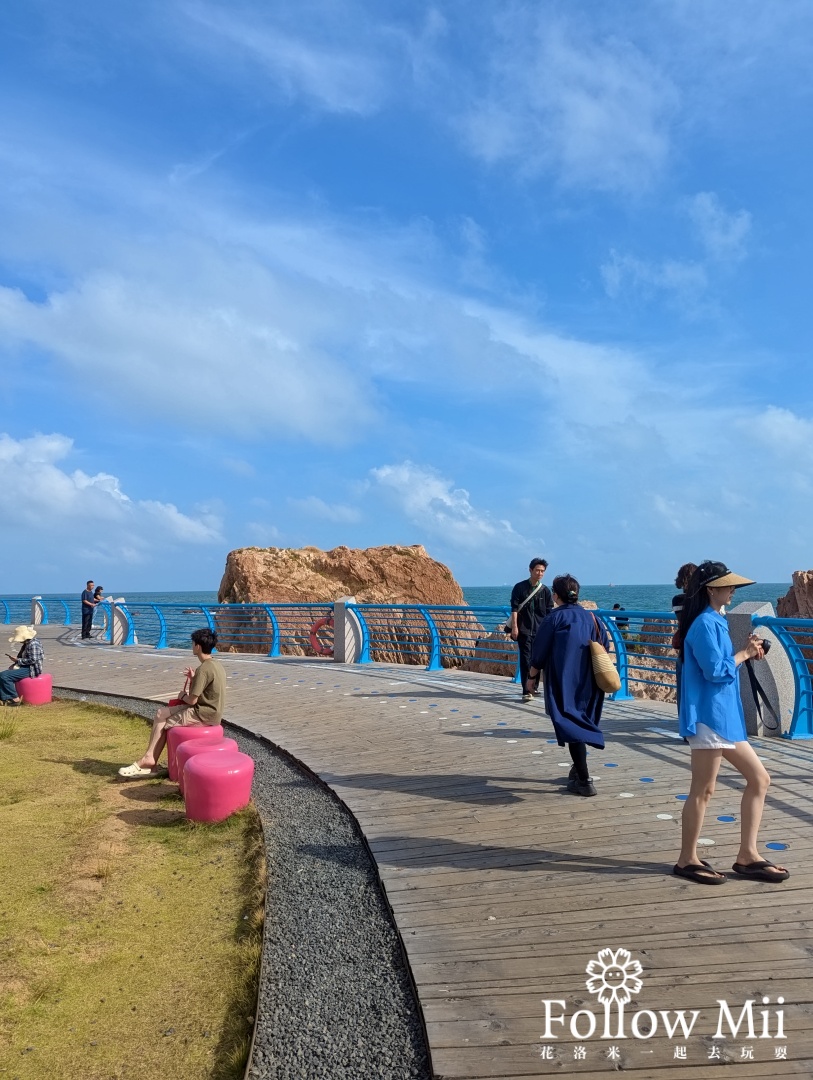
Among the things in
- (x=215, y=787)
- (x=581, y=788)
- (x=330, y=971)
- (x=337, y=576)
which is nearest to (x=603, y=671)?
(x=581, y=788)

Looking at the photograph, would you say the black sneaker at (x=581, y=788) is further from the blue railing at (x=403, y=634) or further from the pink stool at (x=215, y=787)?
the blue railing at (x=403, y=634)

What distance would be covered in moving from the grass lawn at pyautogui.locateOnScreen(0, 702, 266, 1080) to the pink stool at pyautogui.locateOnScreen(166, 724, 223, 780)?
27 centimetres

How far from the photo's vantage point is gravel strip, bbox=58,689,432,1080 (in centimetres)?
281

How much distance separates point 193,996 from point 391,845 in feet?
5.01

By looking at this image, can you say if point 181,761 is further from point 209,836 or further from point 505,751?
point 505,751

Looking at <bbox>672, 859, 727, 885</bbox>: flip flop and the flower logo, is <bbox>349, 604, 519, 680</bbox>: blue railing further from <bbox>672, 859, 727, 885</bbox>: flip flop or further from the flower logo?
the flower logo

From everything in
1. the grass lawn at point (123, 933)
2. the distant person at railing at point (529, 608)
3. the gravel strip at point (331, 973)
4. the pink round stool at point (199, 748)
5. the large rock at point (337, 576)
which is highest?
the large rock at point (337, 576)

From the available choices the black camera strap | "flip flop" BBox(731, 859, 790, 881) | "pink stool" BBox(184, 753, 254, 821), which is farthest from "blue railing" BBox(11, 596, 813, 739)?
"pink stool" BBox(184, 753, 254, 821)

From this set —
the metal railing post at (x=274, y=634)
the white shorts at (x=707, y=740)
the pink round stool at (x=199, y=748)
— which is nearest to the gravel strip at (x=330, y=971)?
the pink round stool at (x=199, y=748)

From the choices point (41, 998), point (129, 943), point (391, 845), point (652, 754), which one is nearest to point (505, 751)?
point (652, 754)

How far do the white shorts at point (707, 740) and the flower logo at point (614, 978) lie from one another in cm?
101

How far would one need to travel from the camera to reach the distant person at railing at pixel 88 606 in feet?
76.5

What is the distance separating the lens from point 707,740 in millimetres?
3770

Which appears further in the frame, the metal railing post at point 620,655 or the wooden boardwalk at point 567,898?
the metal railing post at point 620,655
